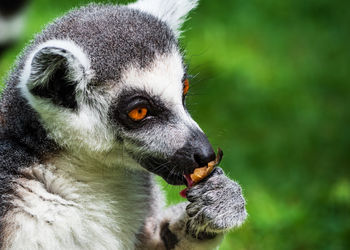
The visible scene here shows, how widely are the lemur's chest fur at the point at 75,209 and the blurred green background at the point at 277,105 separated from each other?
1.02 metres

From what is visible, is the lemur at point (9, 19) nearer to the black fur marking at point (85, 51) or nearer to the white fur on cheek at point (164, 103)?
the black fur marking at point (85, 51)

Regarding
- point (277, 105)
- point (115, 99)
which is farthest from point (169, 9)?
point (277, 105)

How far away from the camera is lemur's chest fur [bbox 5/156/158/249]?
11.8 ft

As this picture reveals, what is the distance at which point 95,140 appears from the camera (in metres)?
3.81

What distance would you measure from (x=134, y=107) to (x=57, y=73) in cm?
52

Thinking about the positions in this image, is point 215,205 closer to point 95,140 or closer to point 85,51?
point 95,140

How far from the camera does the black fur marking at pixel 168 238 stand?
13.7 ft

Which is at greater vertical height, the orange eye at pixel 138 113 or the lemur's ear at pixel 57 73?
the lemur's ear at pixel 57 73

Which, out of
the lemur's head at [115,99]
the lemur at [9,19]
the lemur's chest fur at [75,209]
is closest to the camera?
the lemur at [9,19]

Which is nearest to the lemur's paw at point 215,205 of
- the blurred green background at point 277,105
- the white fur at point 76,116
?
the white fur at point 76,116

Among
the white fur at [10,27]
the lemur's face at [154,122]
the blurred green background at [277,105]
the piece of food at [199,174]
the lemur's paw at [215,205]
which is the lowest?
the blurred green background at [277,105]

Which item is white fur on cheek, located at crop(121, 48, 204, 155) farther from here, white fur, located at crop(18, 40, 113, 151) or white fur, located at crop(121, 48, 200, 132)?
white fur, located at crop(18, 40, 113, 151)

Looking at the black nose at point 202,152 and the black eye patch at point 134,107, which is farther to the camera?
the black eye patch at point 134,107

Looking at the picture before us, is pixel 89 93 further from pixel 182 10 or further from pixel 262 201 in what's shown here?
pixel 262 201
